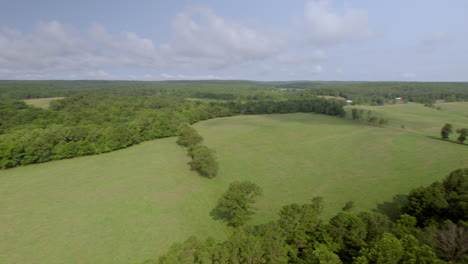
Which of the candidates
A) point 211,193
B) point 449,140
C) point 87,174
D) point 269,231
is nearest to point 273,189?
point 211,193

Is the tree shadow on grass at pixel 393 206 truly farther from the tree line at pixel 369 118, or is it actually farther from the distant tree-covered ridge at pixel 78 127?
the tree line at pixel 369 118

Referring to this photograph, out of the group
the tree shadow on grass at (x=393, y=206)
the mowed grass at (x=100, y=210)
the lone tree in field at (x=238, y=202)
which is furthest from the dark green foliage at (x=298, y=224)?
the tree shadow on grass at (x=393, y=206)

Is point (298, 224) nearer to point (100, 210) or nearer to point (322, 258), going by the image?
point (322, 258)

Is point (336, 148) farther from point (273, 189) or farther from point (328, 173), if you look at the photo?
point (273, 189)

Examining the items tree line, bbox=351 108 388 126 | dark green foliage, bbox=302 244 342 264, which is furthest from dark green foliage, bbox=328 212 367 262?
tree line, bbox=351 108 388 126

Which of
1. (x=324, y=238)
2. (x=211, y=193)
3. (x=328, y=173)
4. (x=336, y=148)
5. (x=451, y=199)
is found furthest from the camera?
(x=336, y=148)

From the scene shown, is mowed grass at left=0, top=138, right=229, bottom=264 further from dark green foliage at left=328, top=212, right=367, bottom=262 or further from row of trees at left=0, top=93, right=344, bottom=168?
dark green foliage at left=328, top=212, right=367, bottom=262
